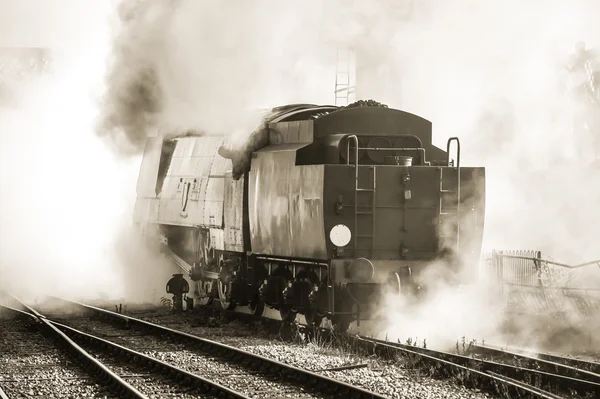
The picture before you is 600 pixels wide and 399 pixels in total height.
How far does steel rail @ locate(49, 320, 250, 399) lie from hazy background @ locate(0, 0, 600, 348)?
4115 millimetres

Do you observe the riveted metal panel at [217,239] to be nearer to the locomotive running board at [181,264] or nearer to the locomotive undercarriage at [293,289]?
the locomotive undercarriage at [293,289]

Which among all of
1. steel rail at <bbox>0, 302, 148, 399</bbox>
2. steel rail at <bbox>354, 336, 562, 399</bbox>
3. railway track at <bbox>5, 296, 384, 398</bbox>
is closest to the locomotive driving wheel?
railway track at <bbox>5, 296, 384, 398</bbox>

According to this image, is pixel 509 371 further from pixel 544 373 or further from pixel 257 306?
pixel 257 306

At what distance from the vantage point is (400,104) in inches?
1014

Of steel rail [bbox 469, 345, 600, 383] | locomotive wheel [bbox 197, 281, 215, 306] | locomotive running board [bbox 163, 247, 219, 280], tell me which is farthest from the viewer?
locomotive wheel [bbox 197, 281, 215, 306]

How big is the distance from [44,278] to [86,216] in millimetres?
5014

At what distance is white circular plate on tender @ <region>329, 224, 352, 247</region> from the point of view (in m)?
14.3

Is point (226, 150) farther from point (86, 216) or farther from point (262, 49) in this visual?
point (86, 216)

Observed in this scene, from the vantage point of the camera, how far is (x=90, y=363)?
40.8 feet

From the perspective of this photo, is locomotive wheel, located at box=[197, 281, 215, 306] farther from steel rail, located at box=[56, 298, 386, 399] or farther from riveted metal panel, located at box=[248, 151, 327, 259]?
riveted metal panel, located at box=[248, 151, 327, 259]

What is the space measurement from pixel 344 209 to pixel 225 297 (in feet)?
13.4

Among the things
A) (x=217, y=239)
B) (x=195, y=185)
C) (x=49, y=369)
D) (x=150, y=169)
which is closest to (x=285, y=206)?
(x=217, y=239)

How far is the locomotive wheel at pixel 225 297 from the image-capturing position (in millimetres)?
17484

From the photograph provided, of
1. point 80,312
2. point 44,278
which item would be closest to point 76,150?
point 44,278
